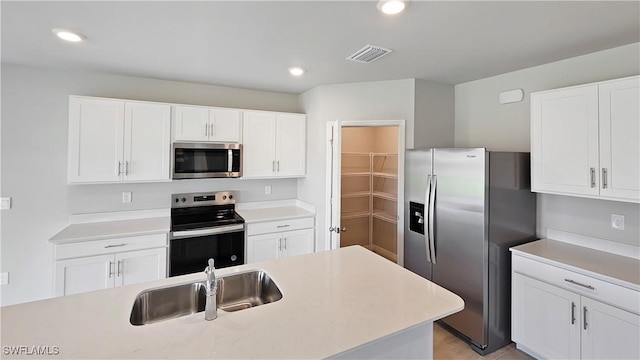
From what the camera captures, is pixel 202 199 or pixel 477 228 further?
pixel 202 199

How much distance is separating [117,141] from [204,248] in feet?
4.41

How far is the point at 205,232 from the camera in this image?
2895 mm

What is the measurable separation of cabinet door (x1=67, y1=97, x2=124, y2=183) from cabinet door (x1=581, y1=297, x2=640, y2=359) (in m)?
4.02

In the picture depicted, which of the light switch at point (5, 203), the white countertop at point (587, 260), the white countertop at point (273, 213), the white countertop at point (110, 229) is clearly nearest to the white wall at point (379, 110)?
the white countertop at point (273, 213)

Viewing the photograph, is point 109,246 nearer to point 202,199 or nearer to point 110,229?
point 110,229

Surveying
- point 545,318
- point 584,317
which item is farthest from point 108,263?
point 584,317

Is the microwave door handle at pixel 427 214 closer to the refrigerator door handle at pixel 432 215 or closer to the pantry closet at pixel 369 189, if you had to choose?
the refrigerator door handle at pixel 432 215

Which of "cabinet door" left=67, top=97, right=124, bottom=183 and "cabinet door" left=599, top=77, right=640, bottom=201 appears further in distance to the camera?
"cabinet door" left=67, top=97, right=124, bottom=183

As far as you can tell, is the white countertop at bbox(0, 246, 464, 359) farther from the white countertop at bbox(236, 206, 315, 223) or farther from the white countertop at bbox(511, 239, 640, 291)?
the white countertop at bbox(236, 206, 315, 223)

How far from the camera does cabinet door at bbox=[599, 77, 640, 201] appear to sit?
186 centimetres

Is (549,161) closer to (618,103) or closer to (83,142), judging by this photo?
(618,103)

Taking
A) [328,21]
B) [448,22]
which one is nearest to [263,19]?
[328,21]

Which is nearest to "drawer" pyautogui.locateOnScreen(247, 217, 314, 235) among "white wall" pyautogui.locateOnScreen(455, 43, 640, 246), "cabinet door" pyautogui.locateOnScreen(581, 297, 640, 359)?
"white wall" pyautogui.locateOnScreen(455, 43, 640, 246)

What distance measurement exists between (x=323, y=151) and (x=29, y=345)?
273 centimetres
